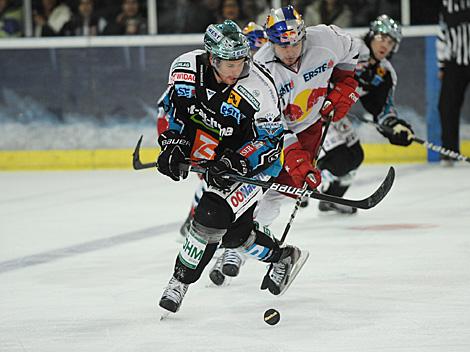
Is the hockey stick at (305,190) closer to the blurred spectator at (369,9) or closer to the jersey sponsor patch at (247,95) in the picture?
the jersey sponsor patch at (247,95)

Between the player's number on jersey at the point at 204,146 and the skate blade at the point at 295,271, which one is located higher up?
the player's number on jersey at the point at 204,146

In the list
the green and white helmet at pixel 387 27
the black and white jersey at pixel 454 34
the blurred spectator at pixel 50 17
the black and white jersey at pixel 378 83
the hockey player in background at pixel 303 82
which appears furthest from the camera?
the blurred spectator at pixel 50 17

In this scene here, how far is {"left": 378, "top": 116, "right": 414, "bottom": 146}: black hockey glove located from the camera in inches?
222

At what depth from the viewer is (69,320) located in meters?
3.58

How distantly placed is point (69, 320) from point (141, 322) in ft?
0.84

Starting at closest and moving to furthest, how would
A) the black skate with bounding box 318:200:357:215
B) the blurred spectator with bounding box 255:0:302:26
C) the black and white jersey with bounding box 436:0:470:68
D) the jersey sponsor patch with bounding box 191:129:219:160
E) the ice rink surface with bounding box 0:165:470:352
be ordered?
1. the ice rink surface with bounding box 0:165:470:352
2. the jersey sponsor patch with bounding box 191:129:219:160
3. the black skate with bounding box 318:200:357:215
4. the black and white jersey with bounding box 436:0:470:68
5. the blurred spectator with bounding box 255:0:302:26

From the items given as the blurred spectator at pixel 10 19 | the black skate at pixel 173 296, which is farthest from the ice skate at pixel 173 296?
the blurred spectator at pixel 10 19

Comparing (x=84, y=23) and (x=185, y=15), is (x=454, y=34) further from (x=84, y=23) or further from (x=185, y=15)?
(x=84, y=23)

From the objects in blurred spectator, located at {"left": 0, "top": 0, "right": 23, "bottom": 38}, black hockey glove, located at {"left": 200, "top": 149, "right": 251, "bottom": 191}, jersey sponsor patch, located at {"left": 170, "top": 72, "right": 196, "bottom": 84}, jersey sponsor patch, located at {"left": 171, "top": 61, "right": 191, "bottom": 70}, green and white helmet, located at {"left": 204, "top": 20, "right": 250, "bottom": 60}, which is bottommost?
blurred spectator, located at {"left": 0, "top": 0, "right": 23, "bottom": 38}

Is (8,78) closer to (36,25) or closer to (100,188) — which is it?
(36,25)

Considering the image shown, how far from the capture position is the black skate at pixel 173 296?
3.52 metres

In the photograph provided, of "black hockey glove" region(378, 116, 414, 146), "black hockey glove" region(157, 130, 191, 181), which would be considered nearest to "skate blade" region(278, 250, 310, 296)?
"black hockey glove" region(157, 130, 191, 181)

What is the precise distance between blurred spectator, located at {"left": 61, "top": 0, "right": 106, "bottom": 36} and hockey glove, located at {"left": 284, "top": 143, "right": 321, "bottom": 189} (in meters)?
4.65

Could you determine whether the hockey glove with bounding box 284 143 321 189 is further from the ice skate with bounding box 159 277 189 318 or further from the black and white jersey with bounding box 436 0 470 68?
the black and white jersey with bounding box 436 0 470 68
